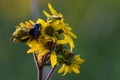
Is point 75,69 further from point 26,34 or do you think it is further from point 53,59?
point 26,34

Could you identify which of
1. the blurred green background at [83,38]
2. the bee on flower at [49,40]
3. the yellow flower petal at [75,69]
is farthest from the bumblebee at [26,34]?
the blurred green background at [83,38]

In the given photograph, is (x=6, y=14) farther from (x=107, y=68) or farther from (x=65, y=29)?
(x=65, y=29)

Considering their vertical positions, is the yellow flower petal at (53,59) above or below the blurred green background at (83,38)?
below

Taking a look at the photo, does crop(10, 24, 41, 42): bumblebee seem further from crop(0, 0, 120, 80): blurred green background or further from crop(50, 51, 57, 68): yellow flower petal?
crop(0, 0, 120, 80): blurred green background

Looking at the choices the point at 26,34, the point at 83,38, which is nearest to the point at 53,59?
the point at 26,34

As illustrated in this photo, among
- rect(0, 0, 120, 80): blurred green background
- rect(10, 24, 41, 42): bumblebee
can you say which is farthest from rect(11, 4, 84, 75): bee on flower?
rect(0, 0, 120, 80): blurred green background

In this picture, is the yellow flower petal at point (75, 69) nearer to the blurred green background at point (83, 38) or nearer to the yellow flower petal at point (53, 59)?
the yellow flower petal at point (53, 59)
